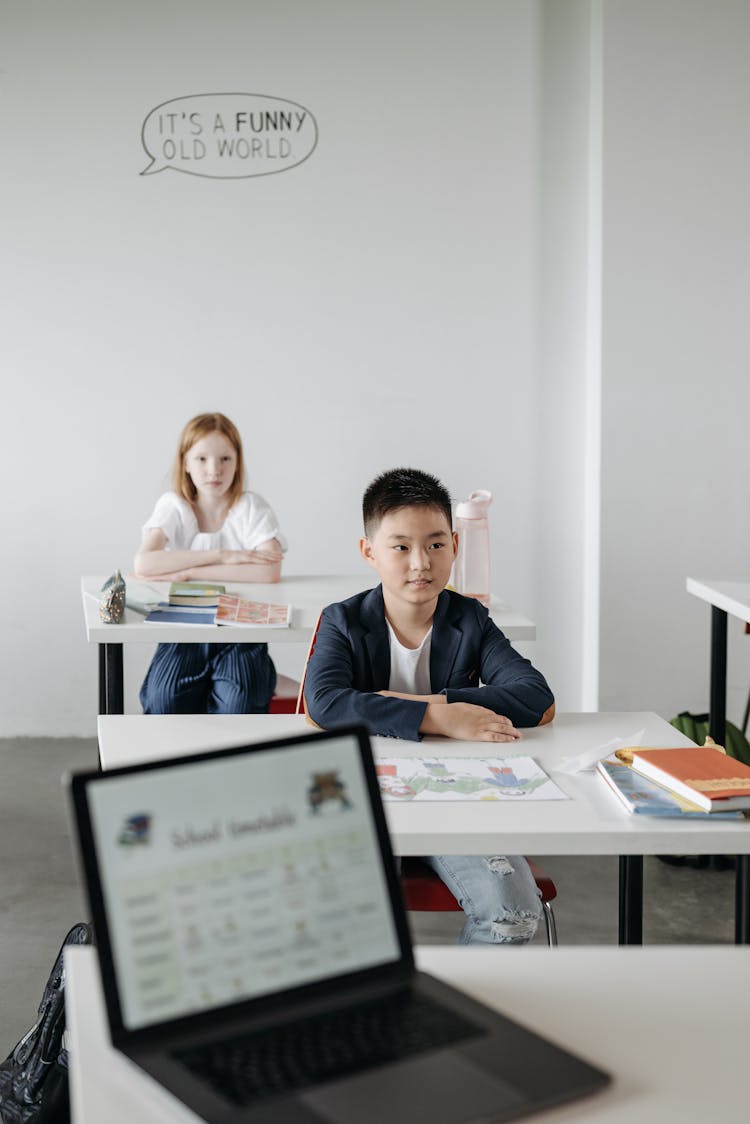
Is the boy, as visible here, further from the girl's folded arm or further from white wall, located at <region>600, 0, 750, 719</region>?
white wall, located at <region>600, 0, 750, 719</region>

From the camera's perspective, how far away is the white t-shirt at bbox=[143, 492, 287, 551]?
13.0ft

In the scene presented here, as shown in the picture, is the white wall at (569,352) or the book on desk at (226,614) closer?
the book on desk at (226,614)

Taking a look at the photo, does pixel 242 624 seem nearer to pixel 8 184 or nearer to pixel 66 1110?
pixel 66 1110

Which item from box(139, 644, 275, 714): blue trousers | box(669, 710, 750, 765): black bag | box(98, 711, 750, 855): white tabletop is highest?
box(98, 711, 750, 855): white tabletop

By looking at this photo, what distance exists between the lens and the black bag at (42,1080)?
1935 mm

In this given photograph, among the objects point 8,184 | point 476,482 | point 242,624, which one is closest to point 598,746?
point 242,624

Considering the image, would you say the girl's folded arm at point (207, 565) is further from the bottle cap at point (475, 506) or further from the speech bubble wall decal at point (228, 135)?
the speech bubble wall decal at point (228, 135)

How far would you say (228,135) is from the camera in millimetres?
4754

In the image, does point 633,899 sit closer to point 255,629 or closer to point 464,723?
point 464,723

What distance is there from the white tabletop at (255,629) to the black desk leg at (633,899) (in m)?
1.18

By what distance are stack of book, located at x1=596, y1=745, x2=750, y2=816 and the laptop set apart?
812mm

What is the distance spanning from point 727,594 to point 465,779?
1.72 m

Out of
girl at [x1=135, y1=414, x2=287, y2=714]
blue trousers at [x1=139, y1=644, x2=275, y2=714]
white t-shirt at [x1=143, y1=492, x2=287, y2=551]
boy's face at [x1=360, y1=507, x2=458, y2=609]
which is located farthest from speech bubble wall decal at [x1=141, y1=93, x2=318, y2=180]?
boy's face at [x1=360, y1=507, x2=458, y2=609]

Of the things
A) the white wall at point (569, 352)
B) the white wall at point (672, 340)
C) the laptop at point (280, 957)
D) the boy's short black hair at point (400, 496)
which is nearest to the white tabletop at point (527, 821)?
the boy's short black hair at point (400, 496)
